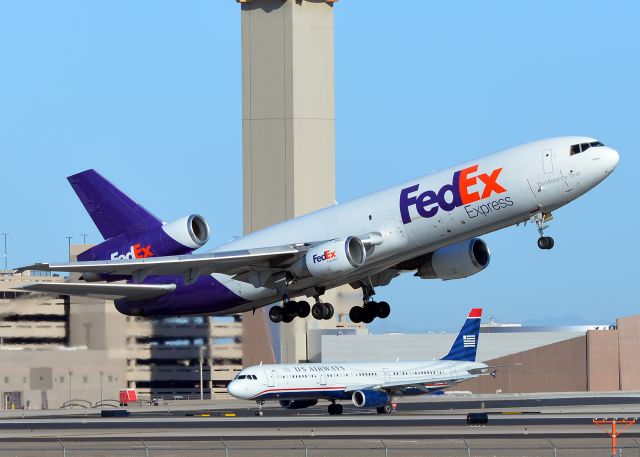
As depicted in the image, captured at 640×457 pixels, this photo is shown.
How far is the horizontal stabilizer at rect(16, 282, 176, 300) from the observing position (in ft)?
202

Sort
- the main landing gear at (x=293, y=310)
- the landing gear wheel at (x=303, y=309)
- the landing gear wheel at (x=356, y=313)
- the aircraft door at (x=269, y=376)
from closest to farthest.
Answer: the main landing gear at (x=293, y=310), the landing gear wheel at (x=303, y=309), the landing gear wheel at (x=356, y=313), the aircraft door at (x=269, y=376)

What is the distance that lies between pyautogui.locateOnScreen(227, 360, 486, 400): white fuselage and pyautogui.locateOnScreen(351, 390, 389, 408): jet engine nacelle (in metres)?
1.10

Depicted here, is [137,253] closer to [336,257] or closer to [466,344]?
[336,257]

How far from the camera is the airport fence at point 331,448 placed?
5212 centimetres

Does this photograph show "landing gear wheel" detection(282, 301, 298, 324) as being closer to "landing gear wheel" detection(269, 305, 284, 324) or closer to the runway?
"landing gear wheel" detection(269, 305, 284, 324)

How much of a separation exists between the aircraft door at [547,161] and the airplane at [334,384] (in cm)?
3563

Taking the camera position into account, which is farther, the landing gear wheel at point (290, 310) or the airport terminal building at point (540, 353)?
the airport terminal building at point (540, 353)

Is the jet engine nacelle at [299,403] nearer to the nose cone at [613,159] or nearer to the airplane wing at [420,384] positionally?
the airplane wing at [420,384]

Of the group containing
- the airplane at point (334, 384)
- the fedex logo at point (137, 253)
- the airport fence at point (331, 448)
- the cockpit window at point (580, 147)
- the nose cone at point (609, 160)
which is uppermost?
the cockpit window at point (580, 147)

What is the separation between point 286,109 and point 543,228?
12009 centimetres

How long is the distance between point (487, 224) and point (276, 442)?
46.0ft

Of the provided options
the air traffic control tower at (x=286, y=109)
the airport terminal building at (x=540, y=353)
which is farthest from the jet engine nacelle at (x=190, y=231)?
the air traffic control tower at (x=286, y=109)

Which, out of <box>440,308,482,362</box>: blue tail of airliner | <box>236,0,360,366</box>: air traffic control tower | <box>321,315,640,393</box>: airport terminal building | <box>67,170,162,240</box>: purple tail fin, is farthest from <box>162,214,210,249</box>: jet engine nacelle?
<box>236,0,360,366</box>: air traffic control tower

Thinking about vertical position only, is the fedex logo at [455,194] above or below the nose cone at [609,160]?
below
